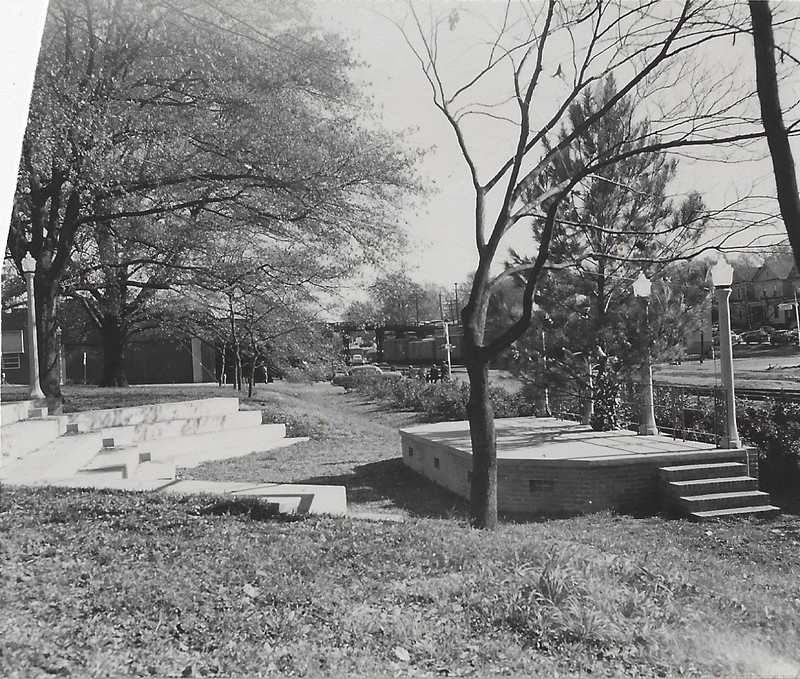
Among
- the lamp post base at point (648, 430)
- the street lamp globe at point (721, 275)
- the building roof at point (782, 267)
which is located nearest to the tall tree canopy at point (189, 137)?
the street lamp globe at point (721, 275)

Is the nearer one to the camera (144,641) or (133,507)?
(144,641)

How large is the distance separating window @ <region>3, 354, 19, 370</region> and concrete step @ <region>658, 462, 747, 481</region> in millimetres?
6171

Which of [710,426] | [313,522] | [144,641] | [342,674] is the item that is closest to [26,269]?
[313,522]

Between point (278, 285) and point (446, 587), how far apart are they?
20.3 ft

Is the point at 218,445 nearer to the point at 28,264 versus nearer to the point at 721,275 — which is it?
the point at 28,264

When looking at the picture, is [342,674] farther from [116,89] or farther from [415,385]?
[415,385]

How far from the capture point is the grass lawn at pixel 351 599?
117 inches

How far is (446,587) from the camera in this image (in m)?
3.64

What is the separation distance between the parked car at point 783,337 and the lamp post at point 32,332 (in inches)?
293

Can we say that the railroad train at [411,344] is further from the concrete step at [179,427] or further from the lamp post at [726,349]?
the lamp post at [726,349]

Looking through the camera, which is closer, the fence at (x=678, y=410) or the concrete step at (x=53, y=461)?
the concrete step at (x=53, y=461)

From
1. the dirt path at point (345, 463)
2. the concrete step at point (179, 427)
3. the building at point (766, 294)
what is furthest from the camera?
the concrete step at point (179, 427)

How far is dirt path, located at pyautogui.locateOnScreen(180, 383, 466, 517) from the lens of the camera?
24.4 feet

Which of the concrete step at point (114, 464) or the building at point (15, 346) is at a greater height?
the building at point (15, 346)
